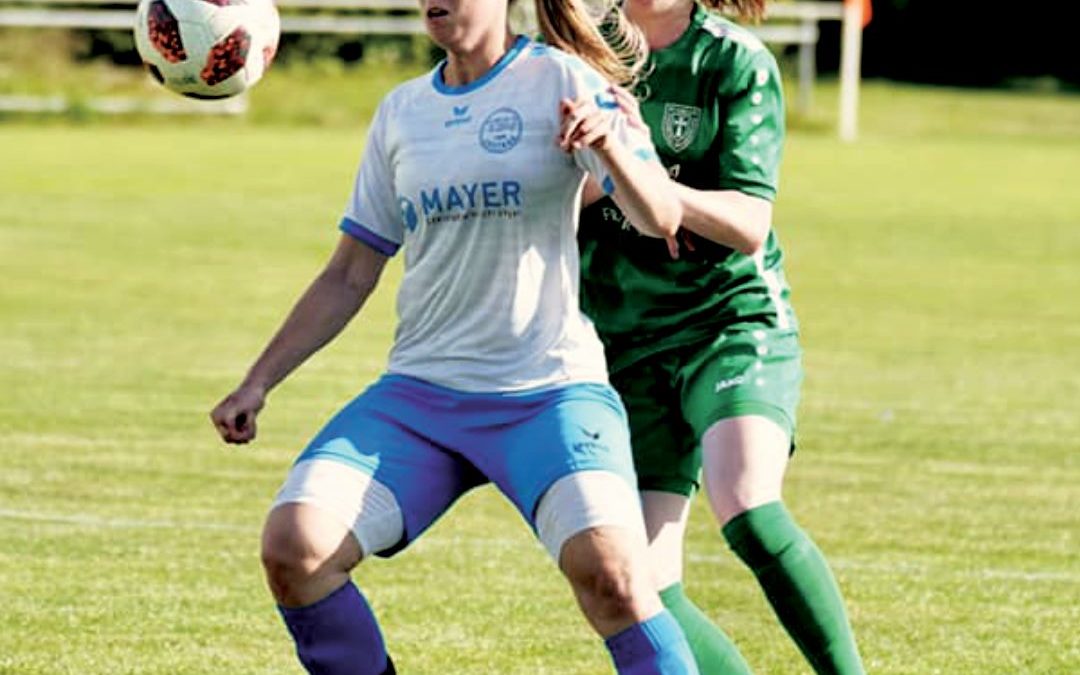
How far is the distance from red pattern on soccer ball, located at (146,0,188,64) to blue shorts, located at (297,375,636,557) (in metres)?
1.78

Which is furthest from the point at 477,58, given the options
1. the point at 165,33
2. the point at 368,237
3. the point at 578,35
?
the point at 165,33

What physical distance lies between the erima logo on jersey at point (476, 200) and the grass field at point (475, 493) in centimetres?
205

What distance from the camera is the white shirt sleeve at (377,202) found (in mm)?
5586

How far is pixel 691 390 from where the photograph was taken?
6121 millimetres

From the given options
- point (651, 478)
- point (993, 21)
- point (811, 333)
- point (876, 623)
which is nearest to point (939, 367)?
point (811, 333)

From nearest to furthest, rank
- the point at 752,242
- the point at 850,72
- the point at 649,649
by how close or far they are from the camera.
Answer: the point at 649,649 → the point at 752,242 → the point at 850,72

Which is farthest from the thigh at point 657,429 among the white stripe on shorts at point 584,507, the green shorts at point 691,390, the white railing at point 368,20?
the white railing at point 368,20

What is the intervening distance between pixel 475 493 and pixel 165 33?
12.2 feet

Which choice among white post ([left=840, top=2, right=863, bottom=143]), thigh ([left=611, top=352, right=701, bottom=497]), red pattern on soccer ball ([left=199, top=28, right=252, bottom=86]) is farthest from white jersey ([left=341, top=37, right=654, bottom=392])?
white post ([left=840, top=2, right=863, bottom=143])

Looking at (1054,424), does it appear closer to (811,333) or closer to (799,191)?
(811,333)

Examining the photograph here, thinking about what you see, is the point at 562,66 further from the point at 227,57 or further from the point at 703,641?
the point at 227,57

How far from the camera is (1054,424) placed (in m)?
12.5

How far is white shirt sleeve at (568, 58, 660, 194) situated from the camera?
16.9 feet

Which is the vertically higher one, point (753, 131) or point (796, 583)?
point (753, 131)
